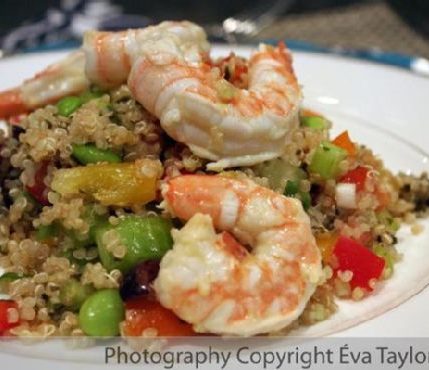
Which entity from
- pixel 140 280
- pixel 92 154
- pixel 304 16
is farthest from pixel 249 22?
pixel 140 280

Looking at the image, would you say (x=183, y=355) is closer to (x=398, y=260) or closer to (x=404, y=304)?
(x=404, y=304)

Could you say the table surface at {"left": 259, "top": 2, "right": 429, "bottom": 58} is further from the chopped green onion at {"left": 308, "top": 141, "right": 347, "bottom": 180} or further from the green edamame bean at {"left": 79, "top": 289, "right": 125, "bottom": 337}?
the green edamame bean at {"left": 79, "top": 289, "right": 125, "bottom": 337}

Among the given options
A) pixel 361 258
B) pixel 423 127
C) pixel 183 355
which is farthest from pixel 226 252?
pixel 423 127

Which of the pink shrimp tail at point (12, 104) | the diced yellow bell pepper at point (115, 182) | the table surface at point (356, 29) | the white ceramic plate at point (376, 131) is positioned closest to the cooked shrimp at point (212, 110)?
the diced yellow bell pepper at point (115, 182)

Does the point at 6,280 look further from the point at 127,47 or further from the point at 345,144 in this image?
the point at 345,144

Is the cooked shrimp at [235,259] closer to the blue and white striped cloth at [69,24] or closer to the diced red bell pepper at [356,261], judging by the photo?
the diced red bell pepper at [356,261]

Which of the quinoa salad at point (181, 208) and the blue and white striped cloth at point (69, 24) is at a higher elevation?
the quinoa salad at point (181, 208)

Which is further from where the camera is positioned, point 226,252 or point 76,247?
point 76,247
